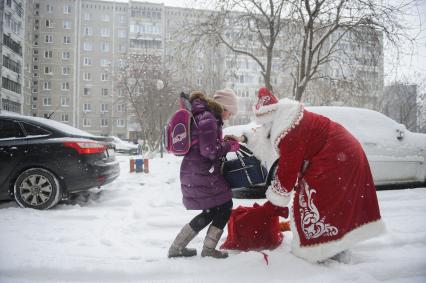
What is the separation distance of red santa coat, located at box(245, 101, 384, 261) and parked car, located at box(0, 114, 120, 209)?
3.37 meters

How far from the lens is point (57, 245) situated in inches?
121

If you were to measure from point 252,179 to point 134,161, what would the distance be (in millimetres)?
7052

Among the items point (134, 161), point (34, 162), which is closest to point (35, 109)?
point (134, 161)

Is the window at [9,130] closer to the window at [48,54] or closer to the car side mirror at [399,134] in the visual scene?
the car side mirror at [399,134]

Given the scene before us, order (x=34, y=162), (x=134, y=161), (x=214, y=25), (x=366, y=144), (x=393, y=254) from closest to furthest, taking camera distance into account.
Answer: (x=393, y=254) → (x=34, y=162) → (x=366, y=144) → (x=134, y=161) → (x=214, y=25)

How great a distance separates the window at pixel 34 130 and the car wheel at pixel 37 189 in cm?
59

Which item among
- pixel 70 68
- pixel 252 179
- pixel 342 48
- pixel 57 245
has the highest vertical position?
pixel 70 68

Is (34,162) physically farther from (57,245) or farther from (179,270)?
(179,270)

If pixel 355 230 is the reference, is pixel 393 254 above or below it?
below

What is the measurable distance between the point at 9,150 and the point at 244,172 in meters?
3.89

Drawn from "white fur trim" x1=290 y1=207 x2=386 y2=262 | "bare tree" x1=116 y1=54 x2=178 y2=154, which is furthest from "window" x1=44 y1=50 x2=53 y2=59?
"white fur trim" x1=290 y1=207 x2=386 y2=262

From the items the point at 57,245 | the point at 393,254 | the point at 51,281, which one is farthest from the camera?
the point at 57,245

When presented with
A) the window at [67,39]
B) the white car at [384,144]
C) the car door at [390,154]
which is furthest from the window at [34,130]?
the window at [67,39]

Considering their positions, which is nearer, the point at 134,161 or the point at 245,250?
the point at 245,250
